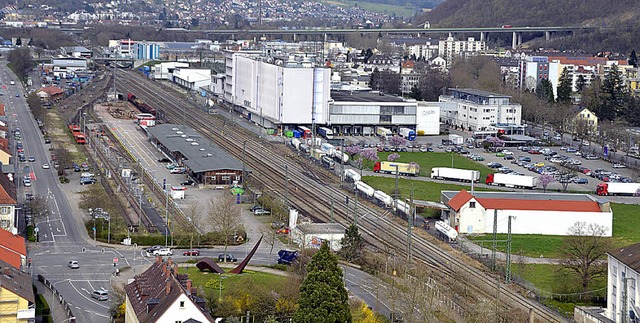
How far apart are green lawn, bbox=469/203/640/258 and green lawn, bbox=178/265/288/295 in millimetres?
4988

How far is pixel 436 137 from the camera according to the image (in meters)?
37.8

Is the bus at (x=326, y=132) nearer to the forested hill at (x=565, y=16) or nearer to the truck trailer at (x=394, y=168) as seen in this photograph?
the truck trailer at (x=394, y=168)

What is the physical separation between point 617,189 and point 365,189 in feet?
20.3

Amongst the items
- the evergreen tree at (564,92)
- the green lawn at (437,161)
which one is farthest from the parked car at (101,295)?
the evergreen tree at (564,92)

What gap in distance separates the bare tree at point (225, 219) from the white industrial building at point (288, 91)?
14.9 m

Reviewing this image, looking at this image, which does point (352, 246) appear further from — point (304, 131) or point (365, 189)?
point (304, 131)

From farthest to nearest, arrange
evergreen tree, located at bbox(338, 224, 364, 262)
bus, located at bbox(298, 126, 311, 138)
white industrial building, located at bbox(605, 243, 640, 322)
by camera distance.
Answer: bus, located at bbox(298, 126, 311, 138), evergreen tree, located at bbox(338, 224, 364, 262), white industrial building, located at bbox(605, 243, 640, 322)

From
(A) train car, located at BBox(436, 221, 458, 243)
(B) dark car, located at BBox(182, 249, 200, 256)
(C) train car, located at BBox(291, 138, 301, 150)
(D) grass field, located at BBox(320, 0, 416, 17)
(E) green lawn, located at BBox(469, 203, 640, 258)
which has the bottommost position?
(B) dark car, located at BBox(182, 249, 200, 256)

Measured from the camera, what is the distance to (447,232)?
2141cm

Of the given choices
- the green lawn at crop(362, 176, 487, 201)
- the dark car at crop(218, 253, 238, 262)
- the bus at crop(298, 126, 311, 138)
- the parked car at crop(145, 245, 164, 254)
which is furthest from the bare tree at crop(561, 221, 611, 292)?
the bus at crop(298, 126, 311, 138)

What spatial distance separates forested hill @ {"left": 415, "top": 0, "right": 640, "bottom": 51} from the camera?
66.4 m

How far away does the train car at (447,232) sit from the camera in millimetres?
21281

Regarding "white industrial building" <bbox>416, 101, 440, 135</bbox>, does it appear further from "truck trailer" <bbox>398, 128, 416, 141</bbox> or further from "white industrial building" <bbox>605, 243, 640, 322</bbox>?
"white industrial building" <bbox>605, 243, 640, 322</bbox>

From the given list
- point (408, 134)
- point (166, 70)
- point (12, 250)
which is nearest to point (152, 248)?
point (12, 250)
